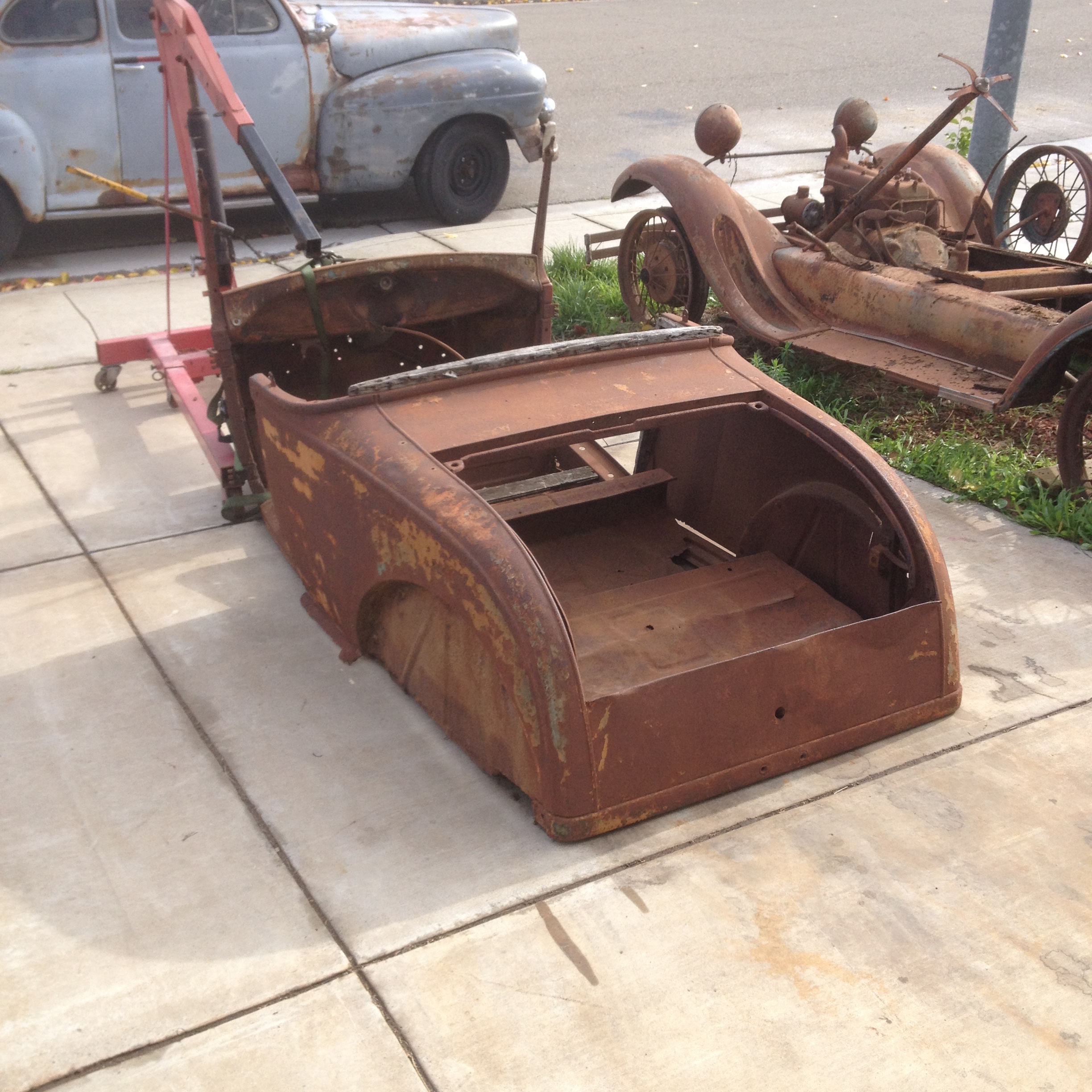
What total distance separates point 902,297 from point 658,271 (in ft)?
4.72

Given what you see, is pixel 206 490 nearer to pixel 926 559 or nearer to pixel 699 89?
pixel 926 559

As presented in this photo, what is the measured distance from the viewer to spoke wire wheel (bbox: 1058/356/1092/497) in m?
4.57

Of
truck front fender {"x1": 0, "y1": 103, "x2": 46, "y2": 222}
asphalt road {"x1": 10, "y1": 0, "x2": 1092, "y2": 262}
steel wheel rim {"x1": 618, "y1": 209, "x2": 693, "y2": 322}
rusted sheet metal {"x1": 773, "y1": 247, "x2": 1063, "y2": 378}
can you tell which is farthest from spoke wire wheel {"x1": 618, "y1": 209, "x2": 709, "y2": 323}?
truck front fender {"x1": 0, "y1": 103, "x2": 46, "y2": 222}

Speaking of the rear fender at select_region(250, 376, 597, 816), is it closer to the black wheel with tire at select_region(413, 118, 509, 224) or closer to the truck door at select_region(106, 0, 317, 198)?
the truck door at select_region(106, 0, 317, 198)

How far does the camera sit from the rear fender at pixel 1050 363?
450cm

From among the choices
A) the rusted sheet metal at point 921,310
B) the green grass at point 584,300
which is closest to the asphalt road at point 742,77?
the green grass at point 584,300

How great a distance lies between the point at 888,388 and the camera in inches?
241

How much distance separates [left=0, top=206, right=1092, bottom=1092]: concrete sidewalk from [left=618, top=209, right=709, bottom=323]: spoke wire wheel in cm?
269

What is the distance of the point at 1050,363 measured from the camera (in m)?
4.64

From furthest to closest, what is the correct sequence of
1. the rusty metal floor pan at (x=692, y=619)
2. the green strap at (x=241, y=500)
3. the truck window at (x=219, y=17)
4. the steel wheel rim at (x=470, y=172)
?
the steel wheel rim at (x=470, y=172) → the truck window at (x=219, y=17) → the green strap at (x=241, y=500) → the rusty metal floor pan at (x=692, y=619)

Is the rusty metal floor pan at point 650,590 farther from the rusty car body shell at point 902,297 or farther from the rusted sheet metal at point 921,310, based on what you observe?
the rusted sheet metal at point 921,310

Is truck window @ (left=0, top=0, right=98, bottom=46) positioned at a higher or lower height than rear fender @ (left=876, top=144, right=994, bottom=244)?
higher

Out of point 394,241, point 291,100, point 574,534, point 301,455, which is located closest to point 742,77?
point 394,241

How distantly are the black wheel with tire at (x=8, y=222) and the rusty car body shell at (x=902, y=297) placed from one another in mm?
3554
